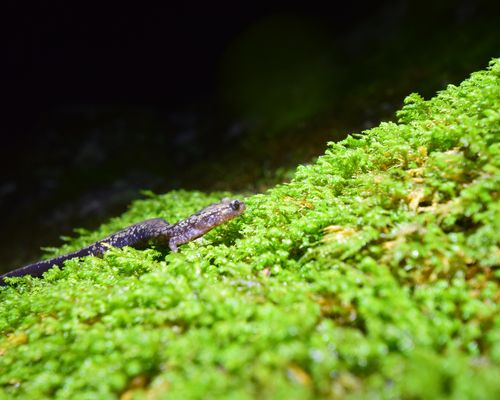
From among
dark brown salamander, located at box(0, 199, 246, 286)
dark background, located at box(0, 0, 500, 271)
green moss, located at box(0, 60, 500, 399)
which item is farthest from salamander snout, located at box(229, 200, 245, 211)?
dark background, located at box(0, 0, 500, 271)

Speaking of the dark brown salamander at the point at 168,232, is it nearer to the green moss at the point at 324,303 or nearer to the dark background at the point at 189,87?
the green moss at the point at 324,303

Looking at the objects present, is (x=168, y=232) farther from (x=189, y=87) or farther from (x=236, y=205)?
(x=189, y=87)

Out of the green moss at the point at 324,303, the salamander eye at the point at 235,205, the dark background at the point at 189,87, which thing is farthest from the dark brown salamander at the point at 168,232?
the dark background at the point at 189,87

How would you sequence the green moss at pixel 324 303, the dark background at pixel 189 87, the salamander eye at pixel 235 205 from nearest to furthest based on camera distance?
the green moss at pixel 324 303 → the salamander eye at pixel 235 205 → the dark background at pixel 189 87

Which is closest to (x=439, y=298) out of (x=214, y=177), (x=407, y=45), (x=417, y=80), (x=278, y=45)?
(x=214, y=177)

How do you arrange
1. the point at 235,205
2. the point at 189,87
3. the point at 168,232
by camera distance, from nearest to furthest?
the point at 235,205 < the point at 168,232 < the point at 189,87

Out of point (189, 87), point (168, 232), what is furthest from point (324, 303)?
point (189, 87)
